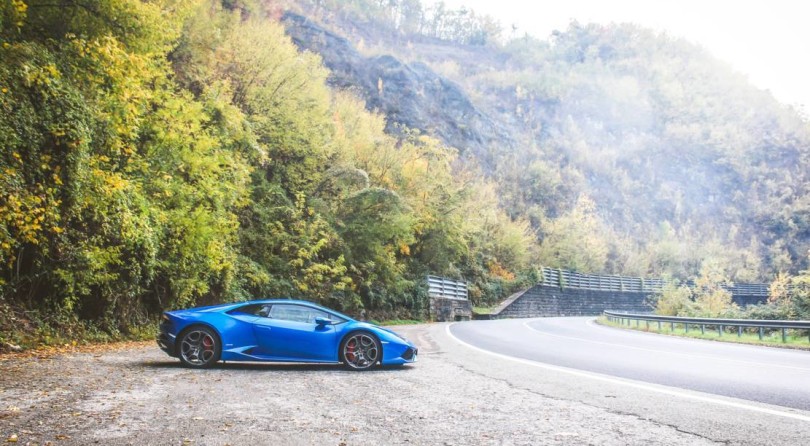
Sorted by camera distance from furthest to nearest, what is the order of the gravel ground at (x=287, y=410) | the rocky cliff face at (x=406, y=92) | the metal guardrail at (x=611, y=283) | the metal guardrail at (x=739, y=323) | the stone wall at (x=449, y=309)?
A: the rocky cliff face at (x=406, y=92) < the metal guardrail at (x=611, y=283) < the stone wall at (x=449, y=309) < the metal guardrail at (x=739, y=323) < the gravel ground at (x=287, y=410)

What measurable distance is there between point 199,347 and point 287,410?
4.04 m

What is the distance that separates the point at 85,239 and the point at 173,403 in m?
8.35

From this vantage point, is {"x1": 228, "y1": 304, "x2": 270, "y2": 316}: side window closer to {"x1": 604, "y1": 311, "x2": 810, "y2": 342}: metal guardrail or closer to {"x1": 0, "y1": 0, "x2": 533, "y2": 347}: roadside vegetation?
{"x1": 0, "y1": 0, "x2": 533, "y2": 347}: roadside vegetation

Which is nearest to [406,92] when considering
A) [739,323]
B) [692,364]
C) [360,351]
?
[739,323]

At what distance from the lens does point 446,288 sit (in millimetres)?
35750

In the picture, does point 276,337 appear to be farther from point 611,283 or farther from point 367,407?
point 611,283

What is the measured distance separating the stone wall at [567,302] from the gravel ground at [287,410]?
97.8 ft

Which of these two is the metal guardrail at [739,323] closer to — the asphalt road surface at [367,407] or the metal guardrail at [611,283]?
the asphalt road surface at [367,407]

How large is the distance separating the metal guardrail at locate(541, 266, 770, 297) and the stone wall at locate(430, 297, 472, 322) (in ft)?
42.9

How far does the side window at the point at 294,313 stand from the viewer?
9633 millimetres

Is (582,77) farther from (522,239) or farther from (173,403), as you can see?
(173,403)

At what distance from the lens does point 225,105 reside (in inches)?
750

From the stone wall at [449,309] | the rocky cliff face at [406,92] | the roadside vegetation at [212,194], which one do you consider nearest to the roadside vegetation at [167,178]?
the roadside vegetation at [212,194]

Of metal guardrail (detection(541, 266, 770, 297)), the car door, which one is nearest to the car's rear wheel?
the car door
